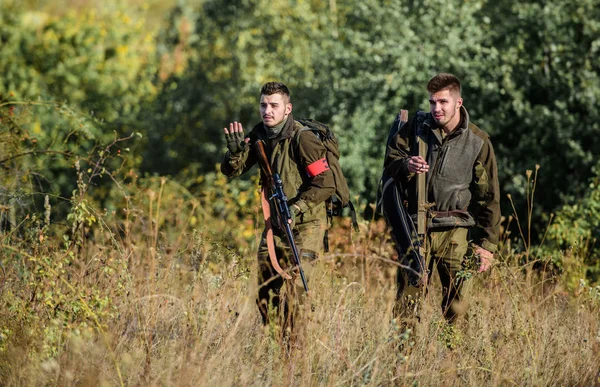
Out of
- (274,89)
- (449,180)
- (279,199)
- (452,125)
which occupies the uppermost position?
(274,89)

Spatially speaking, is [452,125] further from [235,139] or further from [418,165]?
[235,139]

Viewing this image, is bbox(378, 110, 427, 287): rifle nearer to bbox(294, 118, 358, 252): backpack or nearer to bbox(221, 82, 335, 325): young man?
bbox(294, 118, 358, 252): backpack

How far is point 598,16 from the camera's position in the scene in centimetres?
1108

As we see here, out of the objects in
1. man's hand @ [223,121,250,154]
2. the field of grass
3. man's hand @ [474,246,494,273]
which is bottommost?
the field of grass

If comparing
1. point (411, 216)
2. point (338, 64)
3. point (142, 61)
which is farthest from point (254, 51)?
point (411, 216)

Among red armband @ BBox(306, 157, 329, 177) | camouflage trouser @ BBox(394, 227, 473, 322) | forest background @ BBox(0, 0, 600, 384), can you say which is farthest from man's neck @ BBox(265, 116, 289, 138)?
camouflage trouser @ BBox(394, 227, 473, 322)

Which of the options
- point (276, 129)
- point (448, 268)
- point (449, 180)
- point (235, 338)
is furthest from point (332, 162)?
point (235, 338)

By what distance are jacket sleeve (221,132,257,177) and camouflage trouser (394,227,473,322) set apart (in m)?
1.14

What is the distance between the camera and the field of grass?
398 centimetres

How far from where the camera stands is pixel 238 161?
5.21 m

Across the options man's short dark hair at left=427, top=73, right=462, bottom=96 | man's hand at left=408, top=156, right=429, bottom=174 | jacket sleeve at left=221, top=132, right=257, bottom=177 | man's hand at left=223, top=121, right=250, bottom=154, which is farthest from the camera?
jacket sleeve at left=221, top=132, right=257, bottom=177

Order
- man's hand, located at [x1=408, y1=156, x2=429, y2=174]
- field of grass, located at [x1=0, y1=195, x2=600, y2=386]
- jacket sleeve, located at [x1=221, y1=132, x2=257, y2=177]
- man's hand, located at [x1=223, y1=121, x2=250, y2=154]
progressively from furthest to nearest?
1. jacket sleeve, located at [x1=221, y1=132, x2=257, y2=177]
2. man's hand, located at [x1=223, y1=121, x2=250, y2=154]
3. man's hand, located at [x1=408, y1=156, x2=429, y2=174]
4. field of grass, located at [x1=0, y1=195, x2=600, y2=386]

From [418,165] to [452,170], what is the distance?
0.97 feet

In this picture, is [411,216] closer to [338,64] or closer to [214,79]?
[338,64]
